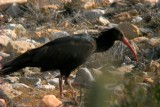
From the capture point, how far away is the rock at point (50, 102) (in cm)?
862

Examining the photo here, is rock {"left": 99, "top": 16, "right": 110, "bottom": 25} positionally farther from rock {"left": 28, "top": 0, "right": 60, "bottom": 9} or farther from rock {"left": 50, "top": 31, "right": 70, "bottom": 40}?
rock {"left": 50, "top": 31, "right": 70, "bottom": 40}

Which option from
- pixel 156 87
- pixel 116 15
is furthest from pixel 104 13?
pixel 156 87

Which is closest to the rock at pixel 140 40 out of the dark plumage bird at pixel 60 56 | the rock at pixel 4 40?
the rock at pixel 4 40

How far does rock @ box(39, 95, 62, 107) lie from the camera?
8625 millimetres

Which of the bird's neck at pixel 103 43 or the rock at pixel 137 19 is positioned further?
the rock at pixel 137 19

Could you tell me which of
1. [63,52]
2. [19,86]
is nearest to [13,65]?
[63,52]

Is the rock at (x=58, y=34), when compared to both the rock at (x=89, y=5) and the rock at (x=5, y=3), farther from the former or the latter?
the rock at (x=5, y=3)

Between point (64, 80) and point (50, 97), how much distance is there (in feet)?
3.31

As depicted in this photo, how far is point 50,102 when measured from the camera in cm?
864

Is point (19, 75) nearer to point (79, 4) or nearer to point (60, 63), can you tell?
point (60, 63)

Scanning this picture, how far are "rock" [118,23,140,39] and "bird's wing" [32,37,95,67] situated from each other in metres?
3.94

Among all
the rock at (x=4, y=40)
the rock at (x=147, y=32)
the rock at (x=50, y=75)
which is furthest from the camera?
the rock at (x=147, y=32)

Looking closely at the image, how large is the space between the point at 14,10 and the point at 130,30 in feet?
13.4

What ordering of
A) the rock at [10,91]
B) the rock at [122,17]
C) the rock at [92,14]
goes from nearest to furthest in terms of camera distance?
the rock at [10,91] < the rock at [122,17] < the rock at [92,14]
